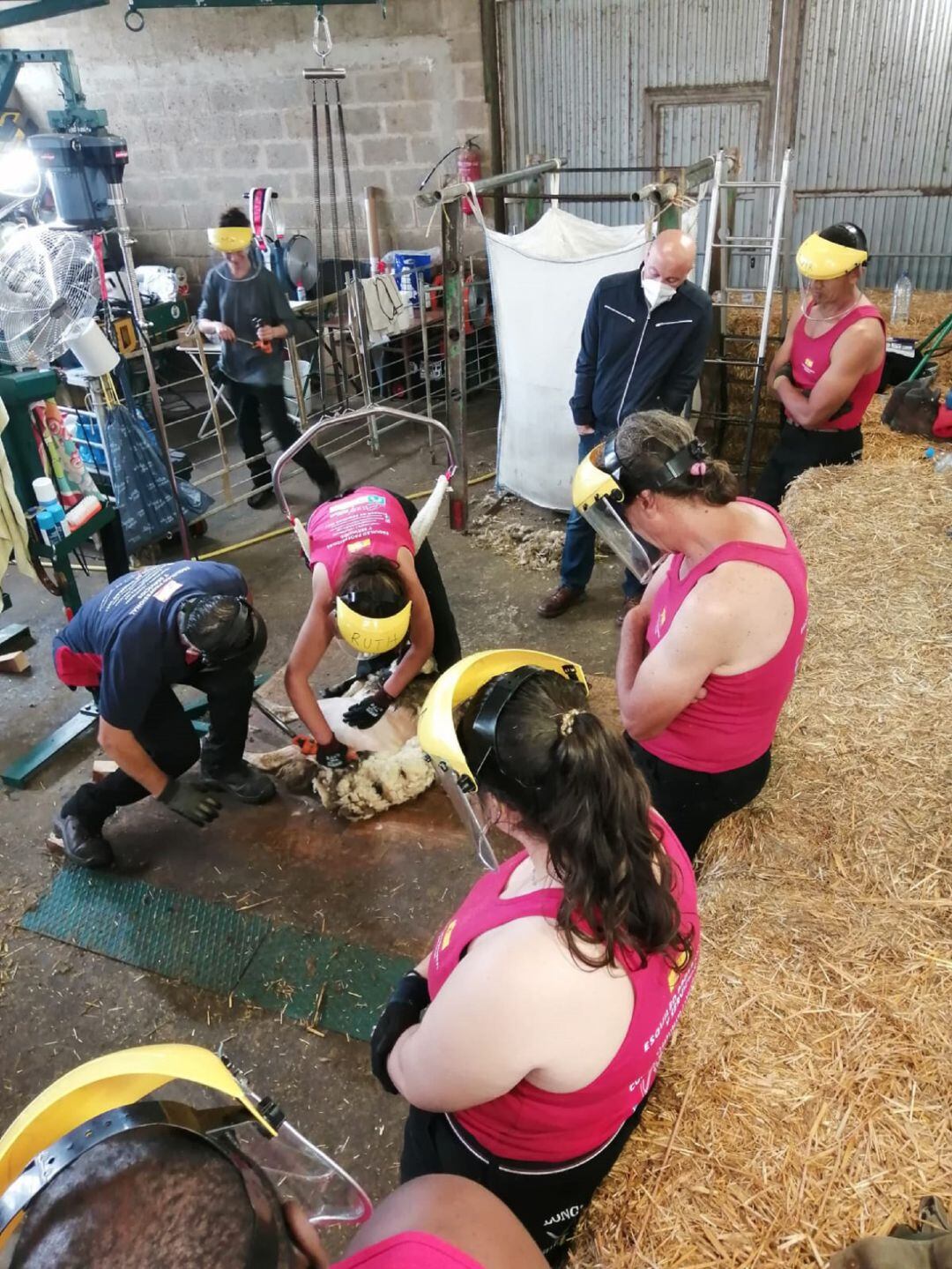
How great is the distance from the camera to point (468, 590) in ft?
18.8

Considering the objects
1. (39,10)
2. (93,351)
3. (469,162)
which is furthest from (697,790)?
(469,162)

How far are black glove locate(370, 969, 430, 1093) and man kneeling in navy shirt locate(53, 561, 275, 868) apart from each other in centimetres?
177

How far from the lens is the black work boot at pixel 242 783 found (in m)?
3.99

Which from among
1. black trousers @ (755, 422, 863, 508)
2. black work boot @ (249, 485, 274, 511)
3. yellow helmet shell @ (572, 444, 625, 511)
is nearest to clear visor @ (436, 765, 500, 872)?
yellow helmet shell @ (572, 444, 625, 511)

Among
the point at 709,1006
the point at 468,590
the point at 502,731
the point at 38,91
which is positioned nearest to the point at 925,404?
the point at 468,590

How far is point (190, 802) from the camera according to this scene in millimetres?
3730

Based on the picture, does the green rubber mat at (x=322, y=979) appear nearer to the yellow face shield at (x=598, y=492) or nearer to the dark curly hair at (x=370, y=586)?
the dark curly hair at (x=370, y=586)

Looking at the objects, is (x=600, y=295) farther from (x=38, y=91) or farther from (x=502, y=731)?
(x=38, y=91)

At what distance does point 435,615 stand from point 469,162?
609 cm

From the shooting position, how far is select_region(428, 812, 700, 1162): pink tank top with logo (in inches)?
53.1

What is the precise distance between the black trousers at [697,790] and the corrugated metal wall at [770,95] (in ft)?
21.6

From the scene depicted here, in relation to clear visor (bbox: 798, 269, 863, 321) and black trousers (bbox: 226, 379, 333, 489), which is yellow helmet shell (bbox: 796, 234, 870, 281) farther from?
black trousers (bbox: 226, 379, 333, 489)

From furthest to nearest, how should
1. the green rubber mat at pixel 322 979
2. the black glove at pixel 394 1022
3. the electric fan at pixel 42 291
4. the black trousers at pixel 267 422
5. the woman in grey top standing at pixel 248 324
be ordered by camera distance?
the black trousers at pixel 267 422 < the woman in grey top standing at pixel 248 324 < the electric fan at pixel 42 291 < the green rubber mat at pixel 322 979 < the black glove at pixel 394 1022

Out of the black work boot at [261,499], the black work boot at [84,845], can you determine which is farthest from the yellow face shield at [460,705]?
the black work boot at [261,499]
